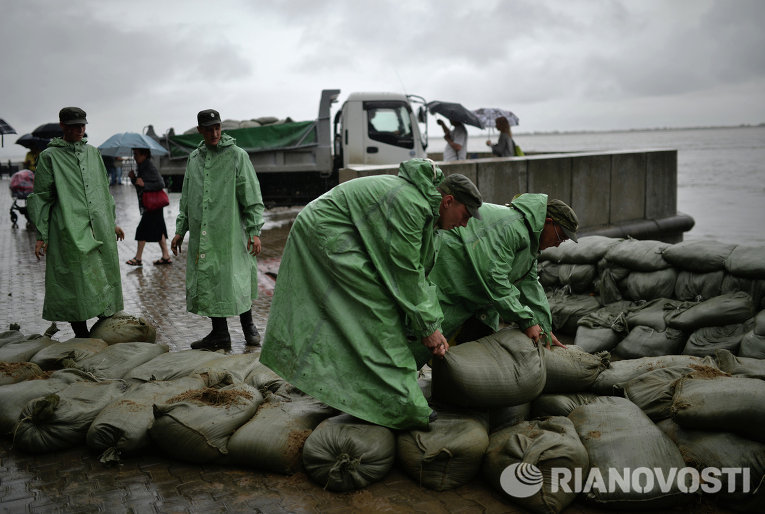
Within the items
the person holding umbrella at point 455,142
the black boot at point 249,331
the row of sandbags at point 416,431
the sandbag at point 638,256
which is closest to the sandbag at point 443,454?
the row of sandbags at point 416,431

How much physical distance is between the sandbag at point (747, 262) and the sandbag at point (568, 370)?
1887 mm

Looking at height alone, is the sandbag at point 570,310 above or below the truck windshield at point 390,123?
below

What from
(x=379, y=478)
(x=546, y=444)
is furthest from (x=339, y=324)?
(x=546, y=444)

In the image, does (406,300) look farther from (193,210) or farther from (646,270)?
(646,270)

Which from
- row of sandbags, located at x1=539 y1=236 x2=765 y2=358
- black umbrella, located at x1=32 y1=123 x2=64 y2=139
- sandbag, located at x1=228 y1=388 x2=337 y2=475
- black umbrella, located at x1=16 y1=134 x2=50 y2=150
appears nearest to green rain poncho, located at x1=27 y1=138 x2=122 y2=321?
sandbag, located at x1=228 y1=388 x2=337 y2=475

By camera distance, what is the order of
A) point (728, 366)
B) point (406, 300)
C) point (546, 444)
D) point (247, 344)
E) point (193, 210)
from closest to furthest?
point (546, 444) → point (406, 300) → point (728, 366) → point (193, 210) → point (247, 344)

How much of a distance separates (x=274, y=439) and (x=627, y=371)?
2.13 meters

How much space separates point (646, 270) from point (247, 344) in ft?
11.2

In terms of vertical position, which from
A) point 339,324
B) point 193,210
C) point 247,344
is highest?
point 193,210

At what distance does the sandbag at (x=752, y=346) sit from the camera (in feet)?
15.5

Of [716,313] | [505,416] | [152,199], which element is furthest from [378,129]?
[505,416]

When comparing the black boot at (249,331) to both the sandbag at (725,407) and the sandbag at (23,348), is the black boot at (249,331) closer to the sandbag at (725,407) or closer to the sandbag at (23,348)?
the sandbag at (23,348)

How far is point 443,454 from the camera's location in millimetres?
3311

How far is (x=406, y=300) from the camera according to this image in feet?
11.3
